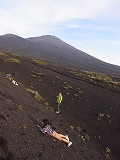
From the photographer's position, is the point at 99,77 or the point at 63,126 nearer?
the point at 63,126

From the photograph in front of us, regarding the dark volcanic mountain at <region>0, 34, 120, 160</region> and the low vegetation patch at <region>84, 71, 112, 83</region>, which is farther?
the low vegetation patch at <region>84, 71, 112, 83</region>

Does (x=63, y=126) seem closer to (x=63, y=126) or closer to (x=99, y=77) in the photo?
(x=63, y=126)

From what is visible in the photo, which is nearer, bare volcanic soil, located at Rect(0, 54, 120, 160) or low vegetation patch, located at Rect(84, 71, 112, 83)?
bare volcanic soil, located at Rect(0, 54, 120, 160)

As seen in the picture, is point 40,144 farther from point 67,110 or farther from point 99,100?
point 99,100

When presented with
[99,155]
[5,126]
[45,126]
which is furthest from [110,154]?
[5,126]

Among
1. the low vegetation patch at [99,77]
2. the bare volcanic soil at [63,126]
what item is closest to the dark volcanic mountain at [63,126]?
the bare volcanic soil at [63,126]

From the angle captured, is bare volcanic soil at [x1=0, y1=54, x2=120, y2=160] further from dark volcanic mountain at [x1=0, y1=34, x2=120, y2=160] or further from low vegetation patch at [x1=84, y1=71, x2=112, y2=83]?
low vegetation patch at [x1=84, y1=71, x2=112, y2=83]

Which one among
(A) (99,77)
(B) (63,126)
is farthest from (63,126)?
(A) (99,77)

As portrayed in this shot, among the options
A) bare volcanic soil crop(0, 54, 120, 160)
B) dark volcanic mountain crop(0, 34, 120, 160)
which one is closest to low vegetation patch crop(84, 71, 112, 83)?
dark volcanic mountain crop(0, 34, 120, 160)

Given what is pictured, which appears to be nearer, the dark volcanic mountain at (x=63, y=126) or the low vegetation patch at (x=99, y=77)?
the dark volcanic mountain at (x=63, y=126)

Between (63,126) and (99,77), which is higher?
(99,77)

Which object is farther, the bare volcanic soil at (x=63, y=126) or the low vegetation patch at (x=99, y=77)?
the low vegetation patch at (x=99, y=77)

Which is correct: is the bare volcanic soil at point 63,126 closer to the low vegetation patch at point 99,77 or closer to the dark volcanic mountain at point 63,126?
the dark volcanic mountain at point 63,126

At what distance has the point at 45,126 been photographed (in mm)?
15000
